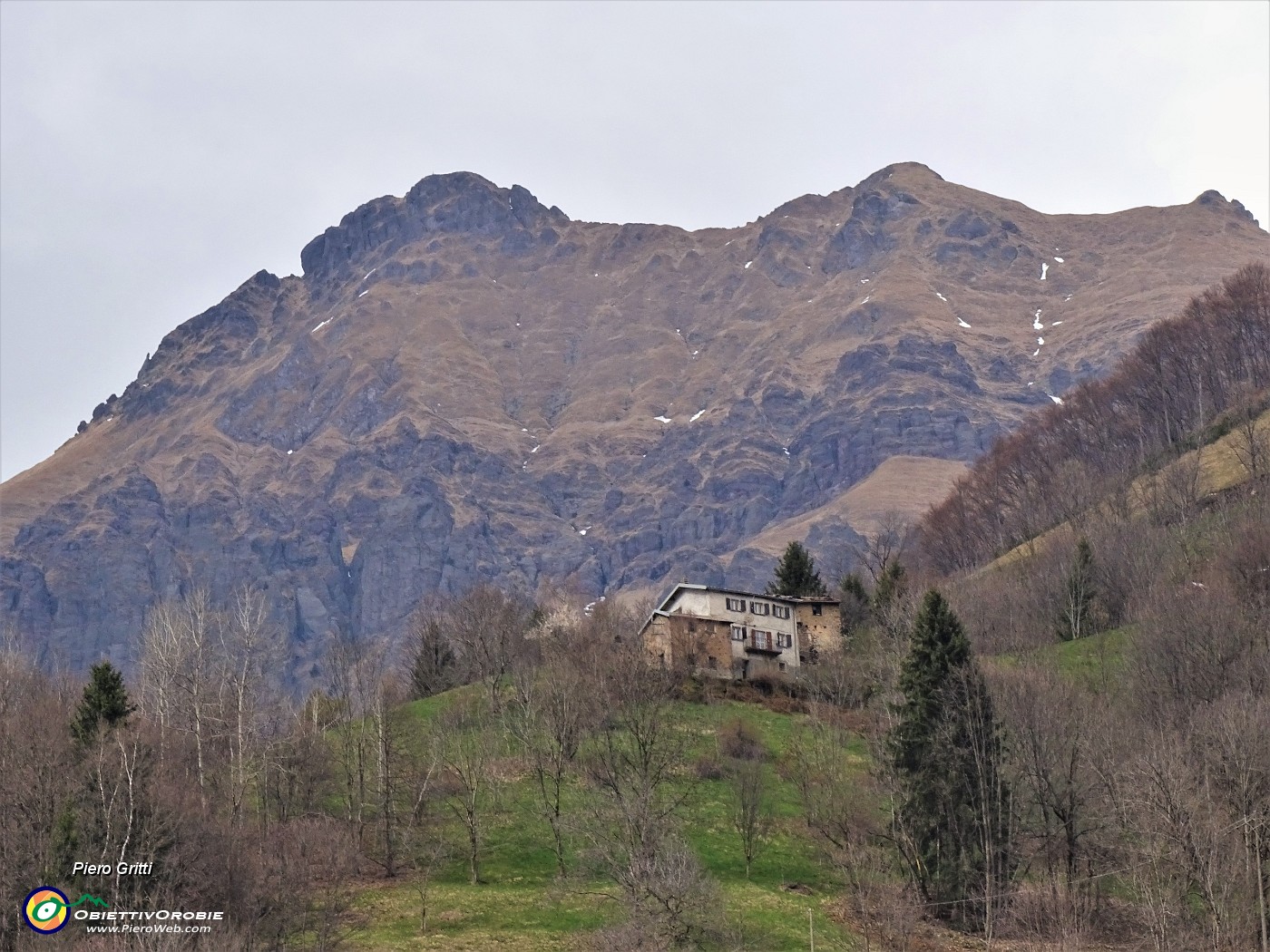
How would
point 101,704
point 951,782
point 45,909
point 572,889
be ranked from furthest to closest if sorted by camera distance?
1. point 951,782
2. point 572,889
3. point 101,704
4. point 45,909

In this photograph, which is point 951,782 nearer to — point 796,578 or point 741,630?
point 741,630

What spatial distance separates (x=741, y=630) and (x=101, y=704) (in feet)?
189

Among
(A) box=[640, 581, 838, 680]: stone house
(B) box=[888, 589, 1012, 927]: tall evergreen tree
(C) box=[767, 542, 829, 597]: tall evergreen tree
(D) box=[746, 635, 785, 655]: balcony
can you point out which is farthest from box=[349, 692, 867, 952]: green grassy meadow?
(C) box=[767, 542, 829, 597]: tall evergreen tree

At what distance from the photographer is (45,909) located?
40844 mm

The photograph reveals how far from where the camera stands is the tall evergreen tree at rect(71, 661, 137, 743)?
174 ft

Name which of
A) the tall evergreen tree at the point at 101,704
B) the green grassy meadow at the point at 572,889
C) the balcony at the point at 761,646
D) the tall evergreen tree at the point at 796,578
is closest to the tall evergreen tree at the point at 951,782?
the green grassy meadow at the point at 572,889

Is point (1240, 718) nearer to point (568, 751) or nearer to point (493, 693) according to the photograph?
point (568, 751)

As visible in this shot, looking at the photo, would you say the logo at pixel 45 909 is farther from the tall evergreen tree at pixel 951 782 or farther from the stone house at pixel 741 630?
the stone house at pixel 741 630

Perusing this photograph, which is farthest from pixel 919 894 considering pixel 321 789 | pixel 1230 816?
pixel 321 789

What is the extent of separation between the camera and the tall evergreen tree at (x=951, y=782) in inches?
2224

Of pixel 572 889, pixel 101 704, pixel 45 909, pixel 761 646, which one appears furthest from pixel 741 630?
pixel 45 909

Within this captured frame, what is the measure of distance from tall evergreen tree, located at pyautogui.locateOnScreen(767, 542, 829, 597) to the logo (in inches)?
2998

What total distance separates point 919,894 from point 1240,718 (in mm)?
15561

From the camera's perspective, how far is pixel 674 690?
82500 mm
